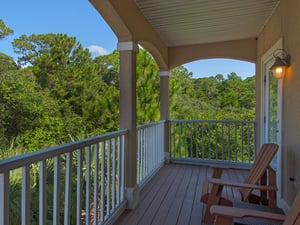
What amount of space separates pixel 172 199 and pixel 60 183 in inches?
68.7

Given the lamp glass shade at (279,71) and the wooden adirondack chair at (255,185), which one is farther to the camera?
the lamp glass shade at (279,71)

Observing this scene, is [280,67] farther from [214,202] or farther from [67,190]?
[67,190]

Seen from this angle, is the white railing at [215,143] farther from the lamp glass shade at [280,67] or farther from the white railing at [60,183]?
the white railing at [60,183]

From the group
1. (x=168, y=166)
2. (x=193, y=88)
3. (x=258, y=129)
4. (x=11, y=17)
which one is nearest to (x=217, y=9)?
(x=258, y=129)

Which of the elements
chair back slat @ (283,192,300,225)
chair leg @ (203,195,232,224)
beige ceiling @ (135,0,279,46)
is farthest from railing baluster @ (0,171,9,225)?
beige ceiling @ (135,0,279,46)

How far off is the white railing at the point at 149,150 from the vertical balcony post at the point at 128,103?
1.91 feet

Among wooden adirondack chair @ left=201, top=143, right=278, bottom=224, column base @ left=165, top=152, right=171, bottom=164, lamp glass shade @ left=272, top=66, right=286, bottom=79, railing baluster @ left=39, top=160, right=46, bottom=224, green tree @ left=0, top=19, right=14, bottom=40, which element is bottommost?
column base @ left=165, top=152, right=171, bottom=164

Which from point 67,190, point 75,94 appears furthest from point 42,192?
point 75,94

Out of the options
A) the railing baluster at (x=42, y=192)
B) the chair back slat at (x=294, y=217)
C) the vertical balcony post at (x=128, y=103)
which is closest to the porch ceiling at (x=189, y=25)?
the vertical balcony post at (x=128, y=103)

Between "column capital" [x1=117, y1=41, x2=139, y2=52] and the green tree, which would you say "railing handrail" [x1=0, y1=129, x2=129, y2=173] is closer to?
"column capital" [x1=117, y1=41, x2=139, y2=52]

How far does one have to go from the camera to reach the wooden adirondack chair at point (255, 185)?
2.16 m

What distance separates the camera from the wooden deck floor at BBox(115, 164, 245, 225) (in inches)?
103

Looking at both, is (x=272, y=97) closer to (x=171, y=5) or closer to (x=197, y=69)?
(x=171, y=5)

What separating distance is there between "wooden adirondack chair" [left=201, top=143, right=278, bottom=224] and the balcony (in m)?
0.40
